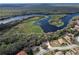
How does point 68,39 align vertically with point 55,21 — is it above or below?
below

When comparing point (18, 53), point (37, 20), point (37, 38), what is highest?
point (37, 20)

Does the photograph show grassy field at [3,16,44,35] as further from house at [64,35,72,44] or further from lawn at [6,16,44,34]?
house at [64,35,72,44]

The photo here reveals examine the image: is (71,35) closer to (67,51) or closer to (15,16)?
(67,51)

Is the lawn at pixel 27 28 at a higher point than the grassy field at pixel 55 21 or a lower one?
lower

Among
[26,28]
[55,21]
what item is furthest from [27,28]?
[55,21]

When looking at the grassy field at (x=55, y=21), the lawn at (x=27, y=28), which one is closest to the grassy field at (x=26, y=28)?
the lawn at (x=27, y=28)

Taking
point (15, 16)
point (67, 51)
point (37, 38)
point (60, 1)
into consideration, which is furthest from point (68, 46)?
point (15, 16)

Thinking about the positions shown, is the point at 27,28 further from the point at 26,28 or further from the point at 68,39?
the point at 68,39

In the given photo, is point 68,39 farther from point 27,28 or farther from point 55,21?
point 27,28

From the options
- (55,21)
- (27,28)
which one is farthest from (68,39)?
(27,28)

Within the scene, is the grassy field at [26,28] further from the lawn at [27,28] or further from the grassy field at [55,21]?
the grassy field at [55,21]

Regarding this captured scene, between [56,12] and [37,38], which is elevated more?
[56,12]
